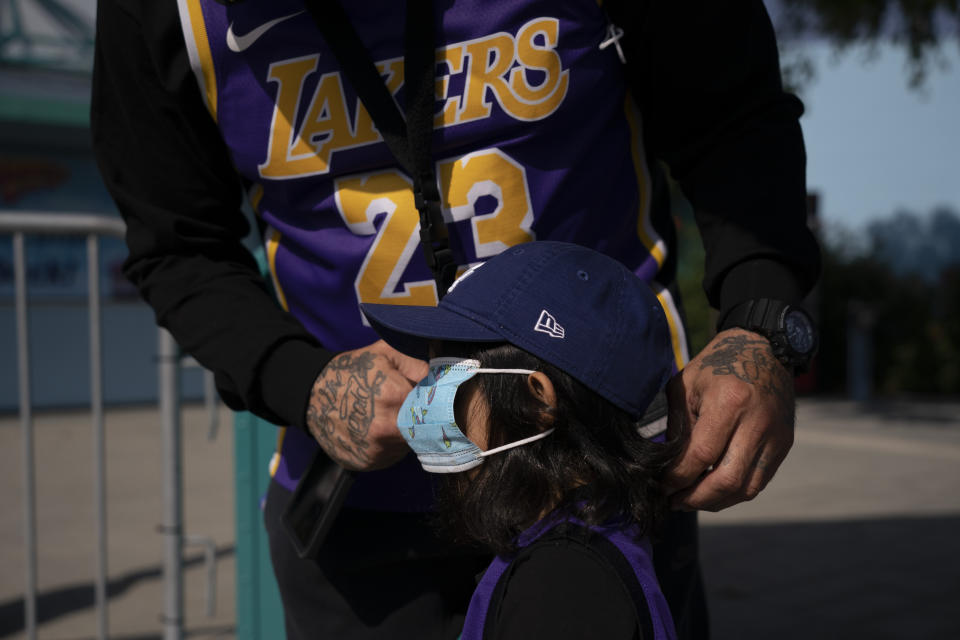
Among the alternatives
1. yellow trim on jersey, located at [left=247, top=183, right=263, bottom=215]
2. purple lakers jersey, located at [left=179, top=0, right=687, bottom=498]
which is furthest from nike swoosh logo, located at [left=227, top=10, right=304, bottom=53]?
yellow trim on jersey, located at [left=247, top=183, right=263, bottom=215]

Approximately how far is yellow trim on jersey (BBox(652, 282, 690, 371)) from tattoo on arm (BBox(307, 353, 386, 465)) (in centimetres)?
48

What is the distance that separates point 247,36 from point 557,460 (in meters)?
0.77

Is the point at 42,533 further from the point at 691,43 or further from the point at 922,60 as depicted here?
the point at 922,60

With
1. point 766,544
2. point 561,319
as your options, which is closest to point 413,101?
point 561,319

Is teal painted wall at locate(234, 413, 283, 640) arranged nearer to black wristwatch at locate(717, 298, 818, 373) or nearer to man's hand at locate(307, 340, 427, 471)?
man's hand at locate(307, 340, 427, 471)

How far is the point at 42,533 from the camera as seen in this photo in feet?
18.3

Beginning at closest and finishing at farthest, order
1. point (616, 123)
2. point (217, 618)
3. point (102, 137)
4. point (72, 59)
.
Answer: point (616, 123) → point (102, 137) → point (217, 618) → point (72, 59)

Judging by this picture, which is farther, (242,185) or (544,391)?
(242,185)

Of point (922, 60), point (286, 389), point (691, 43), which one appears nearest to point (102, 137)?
point (286, 389)

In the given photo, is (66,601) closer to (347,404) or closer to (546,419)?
(347,404)

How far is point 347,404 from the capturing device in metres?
1.22

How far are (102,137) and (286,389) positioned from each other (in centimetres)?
58

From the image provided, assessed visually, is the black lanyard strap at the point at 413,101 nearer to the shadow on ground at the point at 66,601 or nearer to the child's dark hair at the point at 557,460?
the child's dark hair at the point at 557,460

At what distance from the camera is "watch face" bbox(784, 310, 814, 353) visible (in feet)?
4.04
